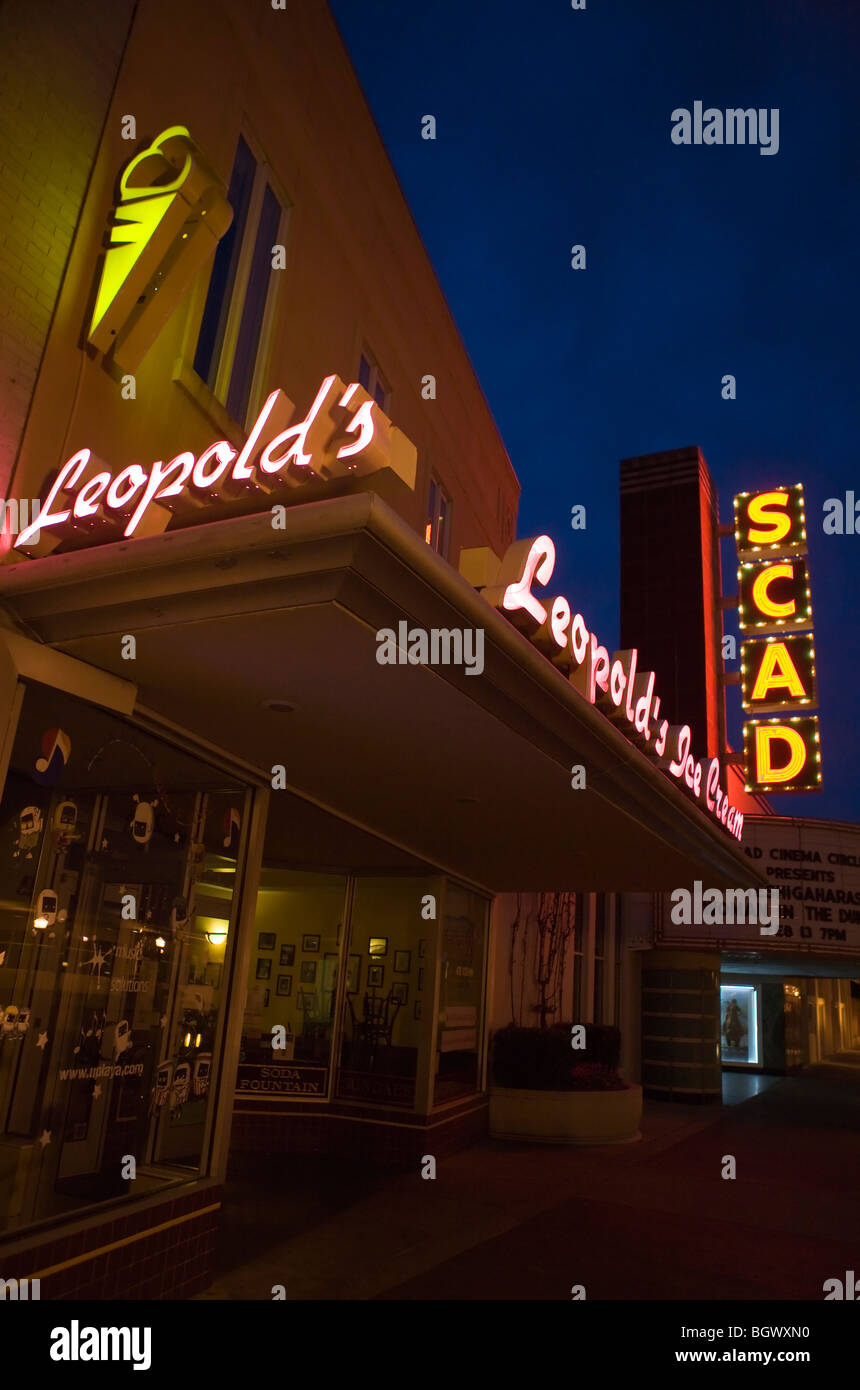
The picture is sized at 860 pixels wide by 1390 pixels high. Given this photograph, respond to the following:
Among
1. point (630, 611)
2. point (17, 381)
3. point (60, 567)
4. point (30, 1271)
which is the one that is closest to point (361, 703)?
point (60, 567)

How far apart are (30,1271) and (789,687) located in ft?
44.1

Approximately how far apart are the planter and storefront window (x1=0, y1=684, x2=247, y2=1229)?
7013mm

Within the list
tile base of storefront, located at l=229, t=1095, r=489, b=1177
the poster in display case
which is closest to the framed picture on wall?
tile base of storefront, located at l=229, t=1095, r=489, b=1177

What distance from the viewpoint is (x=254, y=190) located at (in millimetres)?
7590

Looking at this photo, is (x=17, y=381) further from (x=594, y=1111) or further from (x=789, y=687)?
(x=789, y=687)

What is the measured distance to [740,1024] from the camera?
29328 mm

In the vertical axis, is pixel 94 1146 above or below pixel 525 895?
below

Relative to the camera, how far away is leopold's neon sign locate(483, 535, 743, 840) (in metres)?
5.29

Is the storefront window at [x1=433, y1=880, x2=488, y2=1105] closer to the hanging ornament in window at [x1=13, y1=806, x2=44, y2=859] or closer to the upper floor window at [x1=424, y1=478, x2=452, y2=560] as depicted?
the upper floor window at [x1=424, y1=478, x2=452, y2=560]

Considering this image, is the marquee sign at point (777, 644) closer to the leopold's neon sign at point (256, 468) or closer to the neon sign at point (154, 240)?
the leopold's neon sign at point (256, 468)


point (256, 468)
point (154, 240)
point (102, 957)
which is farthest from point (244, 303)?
point (102, 957)

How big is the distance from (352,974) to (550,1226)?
4015mm

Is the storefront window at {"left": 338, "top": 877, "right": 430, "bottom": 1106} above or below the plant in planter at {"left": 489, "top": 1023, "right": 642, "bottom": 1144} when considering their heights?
above

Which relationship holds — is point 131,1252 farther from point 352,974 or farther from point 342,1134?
point 352,974
